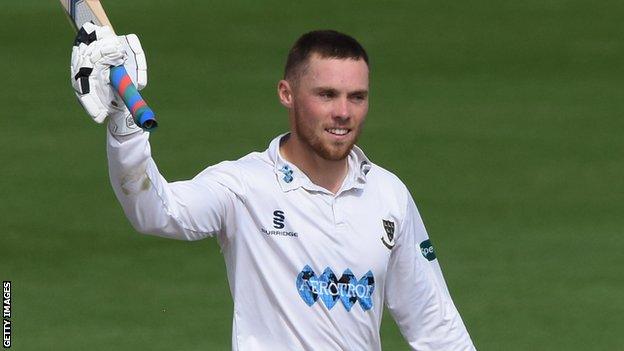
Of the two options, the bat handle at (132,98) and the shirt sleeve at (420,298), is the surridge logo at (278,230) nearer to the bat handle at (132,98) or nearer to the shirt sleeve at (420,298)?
the shirt sleeve at (420,298)

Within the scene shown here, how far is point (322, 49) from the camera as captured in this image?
6.87 metres

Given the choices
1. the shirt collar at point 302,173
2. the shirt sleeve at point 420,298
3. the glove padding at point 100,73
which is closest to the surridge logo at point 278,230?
the shirt collar at point 302,173

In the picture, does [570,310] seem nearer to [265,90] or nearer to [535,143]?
[535,143]

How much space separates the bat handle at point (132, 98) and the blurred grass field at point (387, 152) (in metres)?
4.80

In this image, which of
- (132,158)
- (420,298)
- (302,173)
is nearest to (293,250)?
(302,173)

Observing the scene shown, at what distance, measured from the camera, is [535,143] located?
12.9 metres

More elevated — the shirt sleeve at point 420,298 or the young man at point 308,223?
the young man at point 308,223

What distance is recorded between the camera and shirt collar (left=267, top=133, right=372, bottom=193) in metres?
6.89

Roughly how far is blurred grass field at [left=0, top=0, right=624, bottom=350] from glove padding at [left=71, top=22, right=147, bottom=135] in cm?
470

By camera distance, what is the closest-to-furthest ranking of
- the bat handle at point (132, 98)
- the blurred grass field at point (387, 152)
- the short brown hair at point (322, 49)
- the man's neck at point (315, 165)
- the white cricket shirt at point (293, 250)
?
the bat handle at point (132, 98), the white cricket shirt at point (293, 250), the short brown hair at point (322, 49), the man's neck at point (315, 165), the blurred grass field at point (387, 152)

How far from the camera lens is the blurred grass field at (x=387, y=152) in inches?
436

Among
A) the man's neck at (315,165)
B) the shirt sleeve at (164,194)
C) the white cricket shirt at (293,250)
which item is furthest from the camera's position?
the man's neck at (315,165)

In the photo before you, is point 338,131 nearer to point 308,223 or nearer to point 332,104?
point 332,104

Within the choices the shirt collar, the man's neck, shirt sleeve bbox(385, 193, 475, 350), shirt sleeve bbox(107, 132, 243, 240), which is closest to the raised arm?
shirt sleeve bbox(107, 132, 243, 240)
